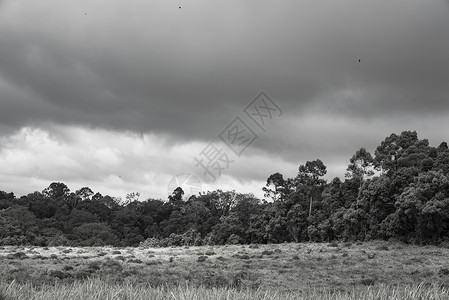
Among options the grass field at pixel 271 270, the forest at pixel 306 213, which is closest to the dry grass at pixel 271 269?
the grass field at pixel 271 270

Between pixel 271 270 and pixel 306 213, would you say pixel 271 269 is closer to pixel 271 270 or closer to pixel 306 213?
pixel 271 270

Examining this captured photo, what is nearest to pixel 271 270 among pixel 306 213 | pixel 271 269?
pixel 271 269

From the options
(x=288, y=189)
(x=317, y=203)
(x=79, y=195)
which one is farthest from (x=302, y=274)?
(x=79, y=195)

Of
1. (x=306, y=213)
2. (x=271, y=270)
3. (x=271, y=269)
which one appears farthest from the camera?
(x=306, y=213)

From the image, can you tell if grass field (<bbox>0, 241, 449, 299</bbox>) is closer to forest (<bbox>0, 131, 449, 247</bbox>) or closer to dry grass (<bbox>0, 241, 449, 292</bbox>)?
dry grass (<bbox>0, 241, 449, 292</bbox>)

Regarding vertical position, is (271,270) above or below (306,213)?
below

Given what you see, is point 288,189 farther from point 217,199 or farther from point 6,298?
point 6,298

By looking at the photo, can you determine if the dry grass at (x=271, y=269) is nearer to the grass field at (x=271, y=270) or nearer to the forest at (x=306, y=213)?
the grass field at (x=271, y=270)

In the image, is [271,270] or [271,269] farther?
[271,269]

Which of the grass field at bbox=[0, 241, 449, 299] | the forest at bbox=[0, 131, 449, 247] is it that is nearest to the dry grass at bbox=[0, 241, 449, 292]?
the grass field at bbox=[0, 241, 449, 299]

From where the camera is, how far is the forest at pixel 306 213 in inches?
1528

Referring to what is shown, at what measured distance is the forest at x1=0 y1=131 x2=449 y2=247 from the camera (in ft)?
127

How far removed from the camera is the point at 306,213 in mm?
54812

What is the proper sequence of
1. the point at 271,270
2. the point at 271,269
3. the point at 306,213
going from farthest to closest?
1. the point at 306,213
2. the point at 271,269
3. the point at 271,270
